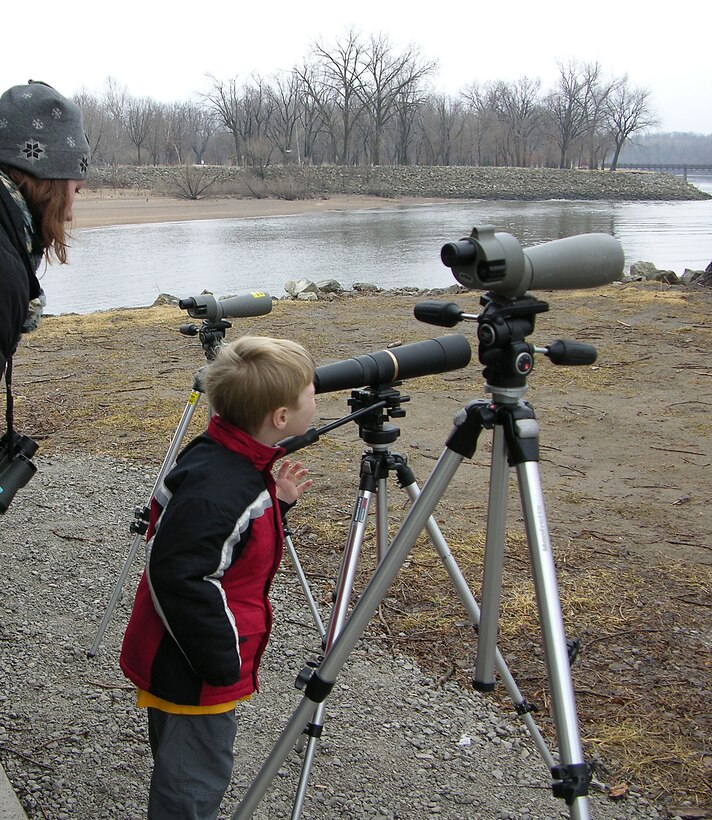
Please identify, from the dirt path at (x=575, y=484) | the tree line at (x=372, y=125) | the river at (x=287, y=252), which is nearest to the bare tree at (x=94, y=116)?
the tree line at (x=372, y=125)

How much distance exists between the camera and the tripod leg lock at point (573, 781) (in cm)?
170

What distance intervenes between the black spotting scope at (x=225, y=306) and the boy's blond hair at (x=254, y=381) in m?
1.01

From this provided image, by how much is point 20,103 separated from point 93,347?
7.48 meters

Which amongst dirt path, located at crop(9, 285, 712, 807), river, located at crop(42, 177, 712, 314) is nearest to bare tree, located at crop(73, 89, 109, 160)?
river, located at crop(42, 177, 712, 314)

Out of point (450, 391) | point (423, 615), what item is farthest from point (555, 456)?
point (423, 615)

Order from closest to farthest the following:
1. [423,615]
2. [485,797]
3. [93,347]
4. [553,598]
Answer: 1. [553,598]
2. [485,797]
3. [423,615]
4. [93,347]

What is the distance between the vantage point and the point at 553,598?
5.94 ft

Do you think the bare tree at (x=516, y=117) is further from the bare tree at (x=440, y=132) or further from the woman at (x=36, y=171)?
the woman at (x=36, y=171)

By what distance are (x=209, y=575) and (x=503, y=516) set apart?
2.30 ft

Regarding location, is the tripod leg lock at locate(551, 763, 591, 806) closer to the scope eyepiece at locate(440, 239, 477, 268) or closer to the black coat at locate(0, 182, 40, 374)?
the scope eyepiece at locate(440, 239, 477, 268)

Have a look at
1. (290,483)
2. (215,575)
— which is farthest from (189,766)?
(290,483)

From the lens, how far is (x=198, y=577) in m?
1.85

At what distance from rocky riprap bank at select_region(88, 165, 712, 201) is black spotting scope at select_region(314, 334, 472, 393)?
5866 centimetres

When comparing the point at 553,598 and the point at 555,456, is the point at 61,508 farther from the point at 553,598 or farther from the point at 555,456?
the point at 553,598
